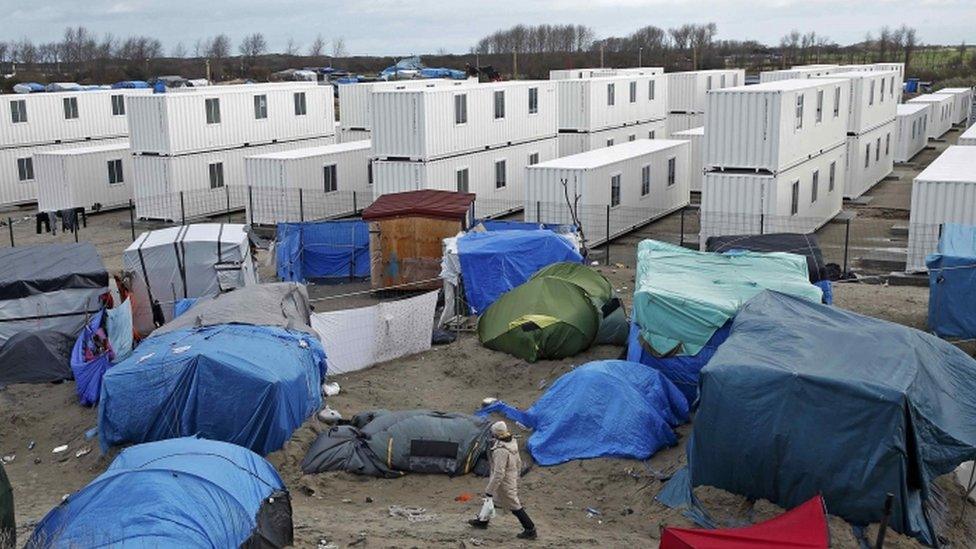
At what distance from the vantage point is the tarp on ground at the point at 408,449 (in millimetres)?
13141

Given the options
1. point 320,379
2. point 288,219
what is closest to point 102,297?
point 320,379

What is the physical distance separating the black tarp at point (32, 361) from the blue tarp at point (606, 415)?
852 cm

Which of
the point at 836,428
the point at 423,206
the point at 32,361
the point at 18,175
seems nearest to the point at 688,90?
the point at 423,206

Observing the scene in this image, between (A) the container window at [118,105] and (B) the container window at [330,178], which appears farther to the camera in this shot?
(A) the container window at [118,105]

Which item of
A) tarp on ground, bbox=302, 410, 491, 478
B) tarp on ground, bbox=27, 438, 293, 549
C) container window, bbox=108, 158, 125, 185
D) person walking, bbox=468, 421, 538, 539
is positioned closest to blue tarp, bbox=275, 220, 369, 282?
tarp on ground, bbox=302, 410, 491, 478

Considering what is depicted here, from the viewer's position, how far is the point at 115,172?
1420 inches

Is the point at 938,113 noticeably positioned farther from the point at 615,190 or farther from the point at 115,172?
the point at 115,172

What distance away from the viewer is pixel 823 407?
426 inches

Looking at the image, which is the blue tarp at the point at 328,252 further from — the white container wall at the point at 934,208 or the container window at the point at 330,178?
the white container wall at the point at 934,208

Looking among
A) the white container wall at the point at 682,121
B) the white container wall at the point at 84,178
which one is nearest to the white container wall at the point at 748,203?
the white container wall at the point at 84,178

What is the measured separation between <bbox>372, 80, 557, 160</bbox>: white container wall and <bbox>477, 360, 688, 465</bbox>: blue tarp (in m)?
15.4

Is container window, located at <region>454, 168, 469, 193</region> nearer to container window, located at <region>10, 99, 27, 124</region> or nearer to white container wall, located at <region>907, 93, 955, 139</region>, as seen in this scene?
container window, located at <region>10, 99, 27, 124</region>

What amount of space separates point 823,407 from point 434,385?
7.60 m

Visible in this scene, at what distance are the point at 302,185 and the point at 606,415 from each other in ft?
63.4
